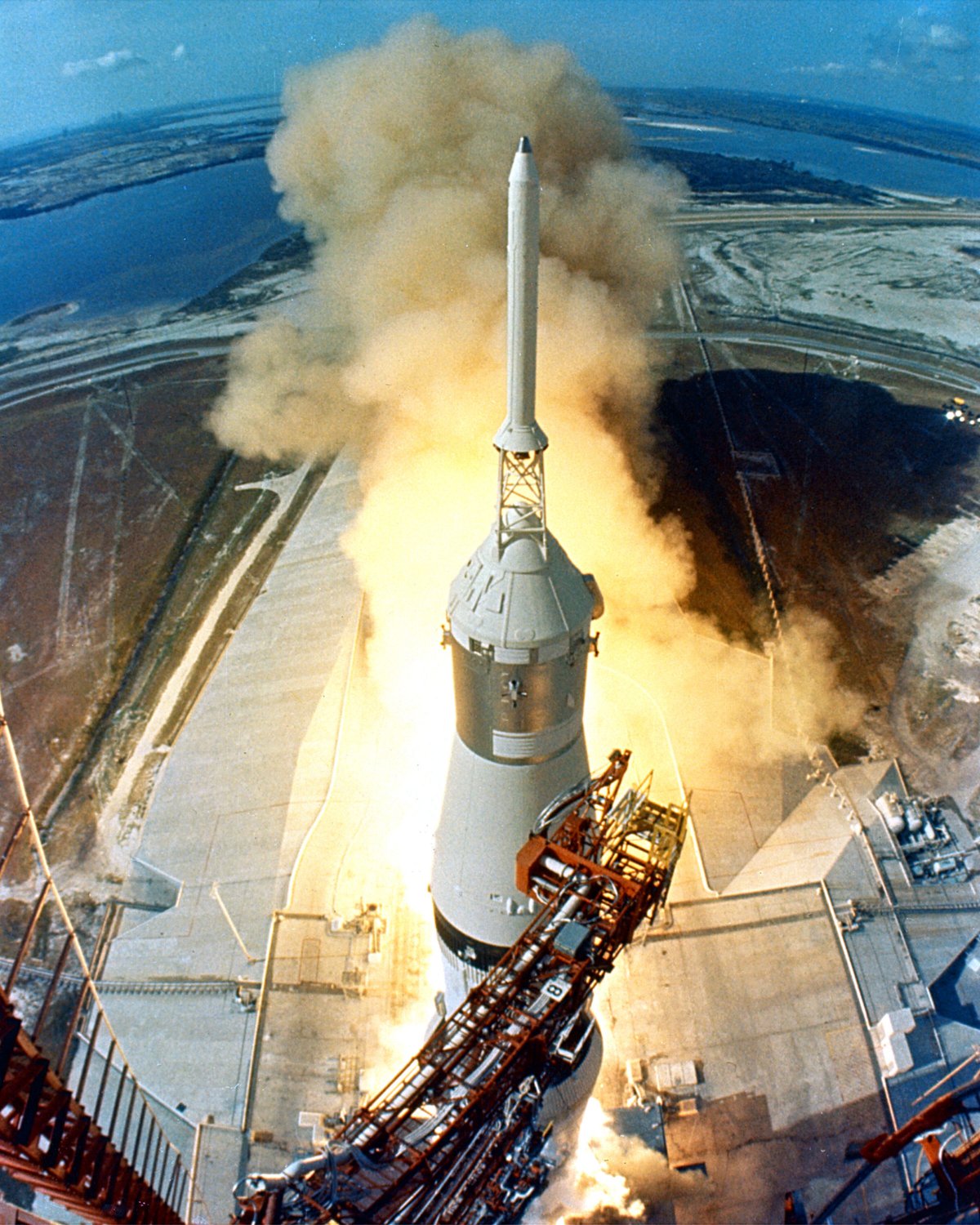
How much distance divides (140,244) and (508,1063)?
354 ft

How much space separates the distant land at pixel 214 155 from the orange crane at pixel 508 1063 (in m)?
112

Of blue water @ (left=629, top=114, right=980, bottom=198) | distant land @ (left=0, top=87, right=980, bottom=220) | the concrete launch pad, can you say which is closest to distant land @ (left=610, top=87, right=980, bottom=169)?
distant land @ (left=0, top=87, right=980, bottom=220)

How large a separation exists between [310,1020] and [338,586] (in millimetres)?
18846

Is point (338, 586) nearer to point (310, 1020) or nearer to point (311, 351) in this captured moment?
point (310, 1020)

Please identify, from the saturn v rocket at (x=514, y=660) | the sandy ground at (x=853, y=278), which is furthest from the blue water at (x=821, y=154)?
the saturn v rocket at (x=514, y=660)

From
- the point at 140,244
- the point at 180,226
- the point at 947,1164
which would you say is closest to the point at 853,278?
the point at 947,1164

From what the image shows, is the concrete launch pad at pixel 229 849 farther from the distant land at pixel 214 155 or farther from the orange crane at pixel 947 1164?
the distant land at pixel 214 155

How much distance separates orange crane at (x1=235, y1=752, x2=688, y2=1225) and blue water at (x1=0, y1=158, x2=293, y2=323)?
77202mm

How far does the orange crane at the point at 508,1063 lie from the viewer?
8711 mm

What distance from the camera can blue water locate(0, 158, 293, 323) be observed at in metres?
80.3

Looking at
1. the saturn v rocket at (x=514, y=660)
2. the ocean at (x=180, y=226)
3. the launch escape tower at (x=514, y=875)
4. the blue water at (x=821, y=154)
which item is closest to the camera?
the launch escape tower at (x=514, y=875)

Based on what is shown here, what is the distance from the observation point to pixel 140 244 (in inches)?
3839

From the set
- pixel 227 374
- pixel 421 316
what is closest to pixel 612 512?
pixel 421 316

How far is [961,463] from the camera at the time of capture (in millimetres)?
42656
